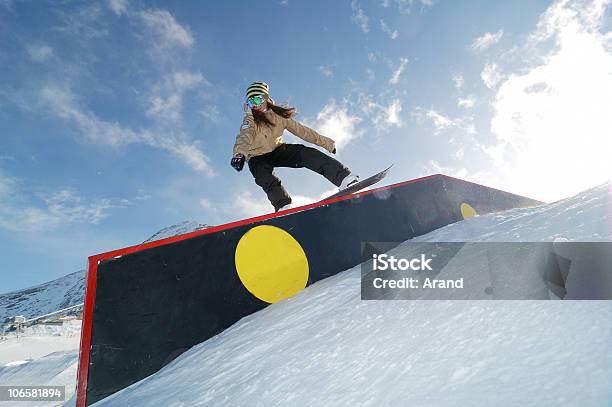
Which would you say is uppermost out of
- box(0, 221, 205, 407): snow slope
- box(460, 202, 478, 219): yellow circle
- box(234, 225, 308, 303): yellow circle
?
box(460, 202, 478, 219): yellow circle

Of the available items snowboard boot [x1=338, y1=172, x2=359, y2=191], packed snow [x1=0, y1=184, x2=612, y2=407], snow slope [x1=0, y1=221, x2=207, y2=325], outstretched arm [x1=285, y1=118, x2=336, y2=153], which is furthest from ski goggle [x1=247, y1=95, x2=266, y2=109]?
snow slope [x1=0, y1=221, x2=207, y2=325]

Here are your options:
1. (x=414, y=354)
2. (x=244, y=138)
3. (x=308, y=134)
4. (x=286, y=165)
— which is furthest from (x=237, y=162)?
(x=414, y=354)

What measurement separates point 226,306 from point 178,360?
427mm

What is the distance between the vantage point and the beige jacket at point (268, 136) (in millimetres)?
3572

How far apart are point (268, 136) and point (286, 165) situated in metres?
0.35

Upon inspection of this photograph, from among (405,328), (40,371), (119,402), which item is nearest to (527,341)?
(405,328)

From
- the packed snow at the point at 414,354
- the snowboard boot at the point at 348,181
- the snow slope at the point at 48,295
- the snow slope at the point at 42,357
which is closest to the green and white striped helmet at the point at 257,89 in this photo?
→ the snowboard boot at the point at 348,181

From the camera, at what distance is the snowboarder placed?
11.7 feet

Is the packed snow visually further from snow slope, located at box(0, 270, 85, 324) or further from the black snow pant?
snow slope, located at box(0, 270, 85, 324)

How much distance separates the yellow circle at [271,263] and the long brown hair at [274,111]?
140cm

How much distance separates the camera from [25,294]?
124750 mm

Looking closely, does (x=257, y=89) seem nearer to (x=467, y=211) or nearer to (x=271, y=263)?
(x=271, y=263)

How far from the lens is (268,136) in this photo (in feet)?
12.0

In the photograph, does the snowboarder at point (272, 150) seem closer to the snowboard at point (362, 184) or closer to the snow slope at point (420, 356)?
the snowboard at point (362, 184)
